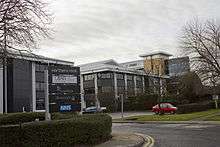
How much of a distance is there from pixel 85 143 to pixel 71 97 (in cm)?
261

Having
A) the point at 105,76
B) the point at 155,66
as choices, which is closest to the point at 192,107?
the point at 155,66

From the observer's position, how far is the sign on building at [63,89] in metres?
17.1

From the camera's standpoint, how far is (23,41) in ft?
51.5

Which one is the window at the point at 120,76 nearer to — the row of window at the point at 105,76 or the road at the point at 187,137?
the row of window at the point at 105,76

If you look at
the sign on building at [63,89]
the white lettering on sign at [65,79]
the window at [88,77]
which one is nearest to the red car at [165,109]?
the sign on building at [63,89]

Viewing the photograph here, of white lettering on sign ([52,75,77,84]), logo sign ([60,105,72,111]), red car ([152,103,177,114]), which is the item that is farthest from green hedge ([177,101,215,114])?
logo sign ([60,105,72,111])

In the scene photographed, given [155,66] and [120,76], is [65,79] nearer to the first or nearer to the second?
[155,66]

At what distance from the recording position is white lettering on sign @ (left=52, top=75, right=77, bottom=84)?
56.3ft

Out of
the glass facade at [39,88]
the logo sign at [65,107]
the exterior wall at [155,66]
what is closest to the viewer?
the logo sign at [65,107]

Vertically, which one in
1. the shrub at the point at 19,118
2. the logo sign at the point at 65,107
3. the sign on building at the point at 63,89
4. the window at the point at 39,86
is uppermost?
the window at the point at 39,86

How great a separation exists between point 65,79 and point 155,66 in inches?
2292

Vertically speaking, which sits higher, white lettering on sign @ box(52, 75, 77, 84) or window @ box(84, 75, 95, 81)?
window @ box(84, 75, 95, 81)

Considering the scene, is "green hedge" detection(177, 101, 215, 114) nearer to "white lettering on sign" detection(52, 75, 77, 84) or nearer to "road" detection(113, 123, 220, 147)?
"road" detection(113, 123, 220, 147)

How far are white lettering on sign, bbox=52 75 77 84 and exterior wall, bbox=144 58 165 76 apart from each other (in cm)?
5087
